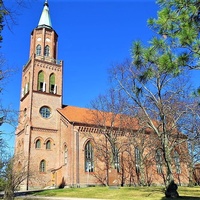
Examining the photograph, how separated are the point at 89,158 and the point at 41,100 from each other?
10.5 metres

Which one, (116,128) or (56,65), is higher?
(56,65)

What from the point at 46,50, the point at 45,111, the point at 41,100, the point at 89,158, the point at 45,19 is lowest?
the point at 89,158

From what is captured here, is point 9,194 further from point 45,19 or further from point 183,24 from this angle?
point 45,19

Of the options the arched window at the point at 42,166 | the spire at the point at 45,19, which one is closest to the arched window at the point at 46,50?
the spire at the point at 45,19

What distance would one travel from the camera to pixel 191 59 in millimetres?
7348

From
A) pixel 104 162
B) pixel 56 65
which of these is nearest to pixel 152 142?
pixel 104 162

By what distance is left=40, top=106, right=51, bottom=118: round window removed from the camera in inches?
1396

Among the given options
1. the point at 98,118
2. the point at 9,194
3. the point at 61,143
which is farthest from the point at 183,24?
the point at 61,143

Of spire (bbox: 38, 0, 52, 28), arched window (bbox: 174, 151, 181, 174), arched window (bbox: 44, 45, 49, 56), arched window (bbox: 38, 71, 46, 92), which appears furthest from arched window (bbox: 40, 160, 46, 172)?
spire (bbox: 38, 0, 52, 28)

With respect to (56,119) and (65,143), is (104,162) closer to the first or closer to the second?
(65,143)

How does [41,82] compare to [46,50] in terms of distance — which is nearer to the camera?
[41,82]

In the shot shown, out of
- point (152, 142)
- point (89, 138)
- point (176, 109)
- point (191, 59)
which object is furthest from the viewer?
point (89, 138)

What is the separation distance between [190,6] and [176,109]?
14.4 m

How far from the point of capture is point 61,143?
112 ft
